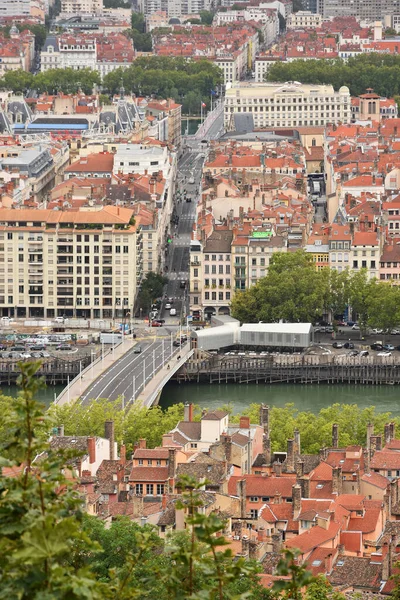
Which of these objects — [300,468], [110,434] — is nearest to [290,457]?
[300,468]

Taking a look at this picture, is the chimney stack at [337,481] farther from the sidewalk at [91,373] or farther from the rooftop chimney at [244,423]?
the sidewalk at [91,373]

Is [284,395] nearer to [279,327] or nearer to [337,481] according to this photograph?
[279,327]

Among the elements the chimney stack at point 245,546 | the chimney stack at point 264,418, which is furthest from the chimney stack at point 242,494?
the chimney stack at point 264,418

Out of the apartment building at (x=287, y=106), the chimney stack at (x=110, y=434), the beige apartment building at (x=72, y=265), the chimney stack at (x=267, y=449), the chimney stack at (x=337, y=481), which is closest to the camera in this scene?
the chimney stack at (x=337, y=481)

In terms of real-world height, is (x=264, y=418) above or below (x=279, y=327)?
above

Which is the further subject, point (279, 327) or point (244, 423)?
point (279, 327)
